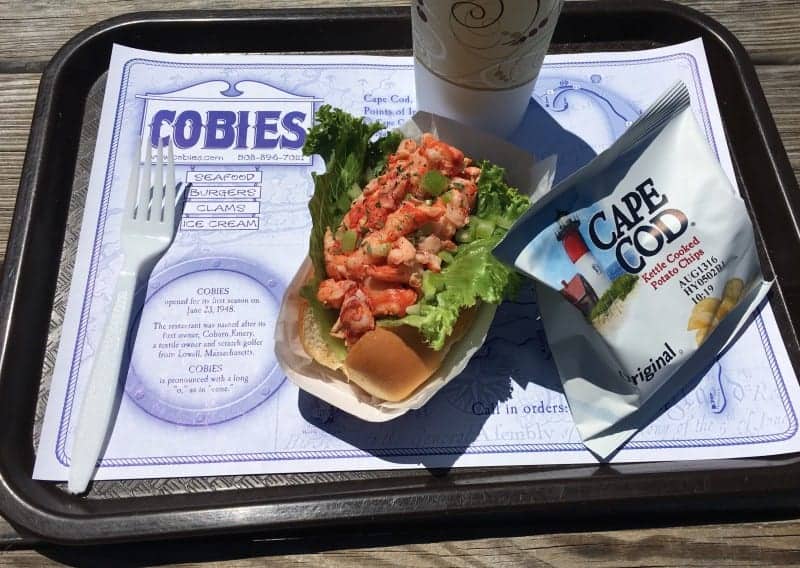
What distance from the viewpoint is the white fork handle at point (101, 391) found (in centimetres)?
109

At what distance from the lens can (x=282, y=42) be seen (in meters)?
1.57

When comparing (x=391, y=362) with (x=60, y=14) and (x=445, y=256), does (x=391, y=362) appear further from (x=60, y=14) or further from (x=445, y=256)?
(x=60, y=14)

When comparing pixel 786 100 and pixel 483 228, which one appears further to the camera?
pixel 786 100

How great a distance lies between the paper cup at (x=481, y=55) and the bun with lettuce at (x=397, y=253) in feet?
0.39

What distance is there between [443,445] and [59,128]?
1156mm

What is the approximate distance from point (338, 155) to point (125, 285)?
521 mm

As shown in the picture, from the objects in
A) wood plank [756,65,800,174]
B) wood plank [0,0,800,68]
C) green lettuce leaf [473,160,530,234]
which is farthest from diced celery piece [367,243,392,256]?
wood plank [756,65,800,174]

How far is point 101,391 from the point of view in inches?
45.1

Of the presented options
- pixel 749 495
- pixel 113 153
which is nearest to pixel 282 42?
pixel 113 153

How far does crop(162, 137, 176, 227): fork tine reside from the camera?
1.32m

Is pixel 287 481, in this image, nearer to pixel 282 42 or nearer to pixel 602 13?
pixel 282 42

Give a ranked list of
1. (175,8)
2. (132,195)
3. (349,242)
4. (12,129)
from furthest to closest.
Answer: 1. (175,8)
2. (12,129)
3. (132,195)
4. (349,242)

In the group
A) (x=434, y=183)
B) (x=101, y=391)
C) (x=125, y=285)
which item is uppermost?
(x=434, y=183)

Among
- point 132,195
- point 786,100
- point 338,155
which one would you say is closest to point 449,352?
→ point 338,155
